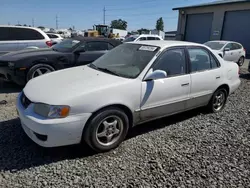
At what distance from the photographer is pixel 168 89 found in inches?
129

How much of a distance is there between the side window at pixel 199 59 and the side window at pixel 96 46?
11.5ft

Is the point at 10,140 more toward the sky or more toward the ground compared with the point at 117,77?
more toward the ground

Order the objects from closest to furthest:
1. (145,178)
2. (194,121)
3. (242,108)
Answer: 1. (145,178)
2. (194,121)
3. (242,108)

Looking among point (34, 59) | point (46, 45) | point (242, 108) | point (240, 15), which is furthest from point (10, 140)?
point (240, 15)

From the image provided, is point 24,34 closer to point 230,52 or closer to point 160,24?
point 230,52

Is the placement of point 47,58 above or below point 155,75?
below

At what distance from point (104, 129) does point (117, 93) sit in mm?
515

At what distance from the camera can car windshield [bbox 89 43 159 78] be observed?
3168 millimetres

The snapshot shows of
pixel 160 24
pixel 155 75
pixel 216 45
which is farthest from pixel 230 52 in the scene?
pixel 160 24

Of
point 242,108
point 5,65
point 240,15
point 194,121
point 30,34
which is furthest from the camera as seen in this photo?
point 240,15

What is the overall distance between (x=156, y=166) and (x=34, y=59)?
4.32 m

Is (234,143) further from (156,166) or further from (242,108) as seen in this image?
A: (242,108)

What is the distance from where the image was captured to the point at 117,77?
303 centimetres

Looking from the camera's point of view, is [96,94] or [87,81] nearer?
[96,94]
